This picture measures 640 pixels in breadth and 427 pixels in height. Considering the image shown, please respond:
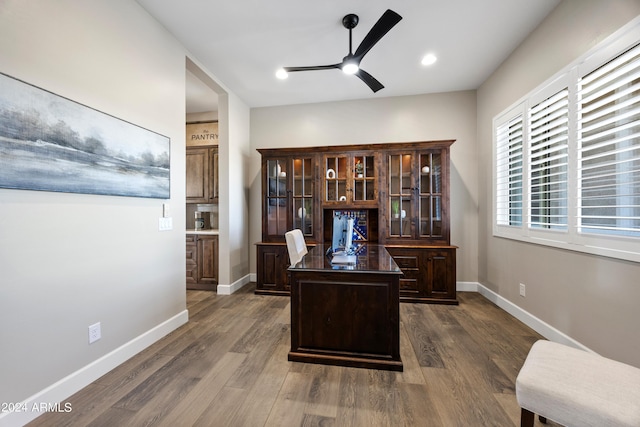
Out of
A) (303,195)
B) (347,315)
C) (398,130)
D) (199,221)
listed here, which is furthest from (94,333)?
(398,130)

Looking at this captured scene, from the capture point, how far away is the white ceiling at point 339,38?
2.36m

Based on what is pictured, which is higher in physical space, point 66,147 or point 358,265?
point 66,147

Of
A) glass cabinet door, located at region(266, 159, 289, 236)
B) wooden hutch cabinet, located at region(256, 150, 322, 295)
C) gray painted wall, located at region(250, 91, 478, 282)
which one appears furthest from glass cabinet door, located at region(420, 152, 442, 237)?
glass cabinet door, located at region(266, 159, 289, 236)

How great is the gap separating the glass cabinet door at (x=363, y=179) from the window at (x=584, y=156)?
5.51ft

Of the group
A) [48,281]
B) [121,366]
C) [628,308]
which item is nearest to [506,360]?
[628,308]

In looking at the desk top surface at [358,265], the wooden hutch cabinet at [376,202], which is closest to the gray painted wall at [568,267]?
the wooden hutch cabinet at [376,202]

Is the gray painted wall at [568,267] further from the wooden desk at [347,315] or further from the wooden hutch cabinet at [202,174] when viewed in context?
the wooden hutch cabinet at [202,174]

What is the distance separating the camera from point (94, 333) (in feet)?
6.42

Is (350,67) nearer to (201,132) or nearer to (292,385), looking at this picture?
(292,385)

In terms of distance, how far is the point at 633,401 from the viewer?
3.37 feet

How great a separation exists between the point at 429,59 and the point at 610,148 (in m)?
1.99

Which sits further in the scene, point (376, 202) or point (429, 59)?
point (376, 202)

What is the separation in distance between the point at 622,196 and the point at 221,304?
3946 mm

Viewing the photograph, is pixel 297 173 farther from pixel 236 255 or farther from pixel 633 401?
pixel 633 401
